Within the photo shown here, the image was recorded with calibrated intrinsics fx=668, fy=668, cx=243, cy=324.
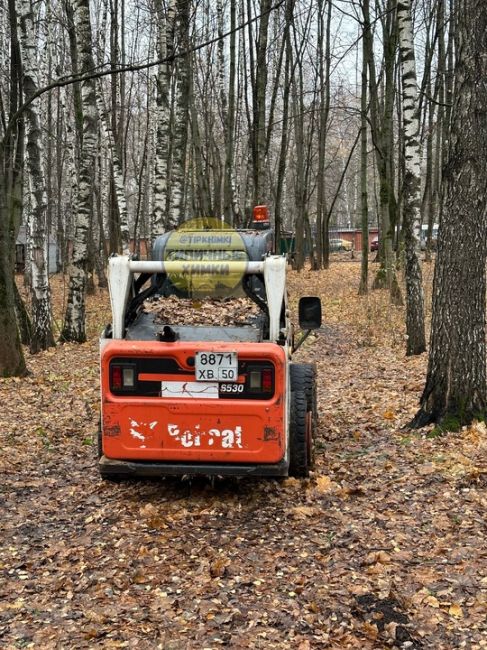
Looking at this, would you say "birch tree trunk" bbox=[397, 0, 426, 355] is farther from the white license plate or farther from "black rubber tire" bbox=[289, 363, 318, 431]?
the white license plate

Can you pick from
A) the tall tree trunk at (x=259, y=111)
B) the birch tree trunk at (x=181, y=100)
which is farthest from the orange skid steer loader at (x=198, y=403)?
the tall tree trunk at (x=259, y=111)

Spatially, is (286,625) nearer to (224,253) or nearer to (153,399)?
(153,399)

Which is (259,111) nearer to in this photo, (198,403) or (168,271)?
(168,271)

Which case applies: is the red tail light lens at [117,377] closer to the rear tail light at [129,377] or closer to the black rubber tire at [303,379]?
the rear tail light at [129,377]

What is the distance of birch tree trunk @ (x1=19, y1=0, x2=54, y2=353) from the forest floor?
20.0 feet

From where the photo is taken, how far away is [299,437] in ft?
19.2

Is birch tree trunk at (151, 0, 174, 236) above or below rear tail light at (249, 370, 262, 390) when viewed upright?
above

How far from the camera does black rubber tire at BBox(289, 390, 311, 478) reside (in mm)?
5852

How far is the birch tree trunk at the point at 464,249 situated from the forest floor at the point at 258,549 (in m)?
0.42

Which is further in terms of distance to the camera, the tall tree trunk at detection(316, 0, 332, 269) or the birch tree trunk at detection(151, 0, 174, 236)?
the tall tree trunk at detection(316, 0, 332, 269)

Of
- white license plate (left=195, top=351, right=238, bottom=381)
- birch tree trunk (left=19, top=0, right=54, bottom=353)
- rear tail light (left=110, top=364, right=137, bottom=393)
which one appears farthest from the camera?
birch tree trunk (left=19, top=0, right=54, bottom=353)

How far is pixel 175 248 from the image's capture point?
22.6 ft

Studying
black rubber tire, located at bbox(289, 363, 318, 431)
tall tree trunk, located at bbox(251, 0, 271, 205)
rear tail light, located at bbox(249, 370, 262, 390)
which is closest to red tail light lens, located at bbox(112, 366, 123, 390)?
rear tail light, located at bbox(249, 370, 262, 390)

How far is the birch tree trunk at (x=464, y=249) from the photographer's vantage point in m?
6.18
